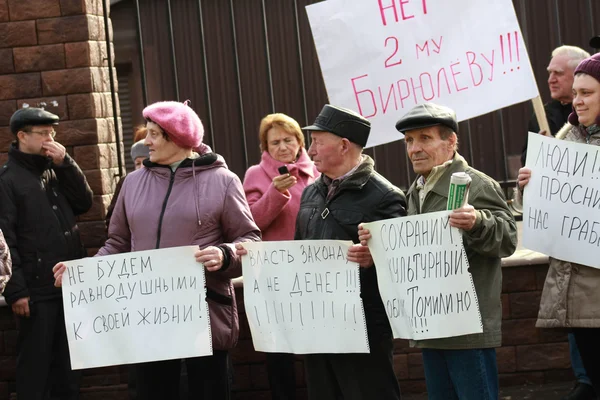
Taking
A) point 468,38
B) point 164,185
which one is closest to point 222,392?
point 164,185

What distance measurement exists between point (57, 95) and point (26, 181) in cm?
75

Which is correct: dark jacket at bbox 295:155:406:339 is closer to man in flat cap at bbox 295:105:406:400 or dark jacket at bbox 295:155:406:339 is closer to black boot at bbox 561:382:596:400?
man in flat cap at bbox 295:105:406:400

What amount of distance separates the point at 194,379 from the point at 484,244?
5.05 ft

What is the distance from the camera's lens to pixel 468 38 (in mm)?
6016

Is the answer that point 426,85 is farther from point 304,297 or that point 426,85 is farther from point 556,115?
point 304,297

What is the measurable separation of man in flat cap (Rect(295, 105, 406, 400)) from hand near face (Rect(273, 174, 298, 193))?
104cm

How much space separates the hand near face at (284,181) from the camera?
5.91 metres

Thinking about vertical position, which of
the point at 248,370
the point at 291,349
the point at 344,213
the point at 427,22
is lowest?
the point at 248,370

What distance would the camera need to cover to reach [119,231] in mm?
5211

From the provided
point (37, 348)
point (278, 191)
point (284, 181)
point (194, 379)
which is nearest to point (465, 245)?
point (194, 379)

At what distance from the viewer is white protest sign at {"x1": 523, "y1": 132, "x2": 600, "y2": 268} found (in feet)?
15.1

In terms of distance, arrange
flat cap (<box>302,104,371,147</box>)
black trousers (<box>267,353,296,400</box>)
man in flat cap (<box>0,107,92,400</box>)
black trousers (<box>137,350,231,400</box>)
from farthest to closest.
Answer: black trousers (<box>267,353,296,400</box>) < man in flat cap (<box>0,107,92,400</box>) < black trousers (<box>137,350,231,400</box>) < flat cap (<box>302,104,371,147</box>)

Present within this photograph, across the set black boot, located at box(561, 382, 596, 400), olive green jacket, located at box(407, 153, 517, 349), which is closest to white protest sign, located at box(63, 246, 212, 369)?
olive green jacket, located at box(407, 153, 517, 349)

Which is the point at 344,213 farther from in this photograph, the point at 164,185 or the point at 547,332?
the point at 547,332
